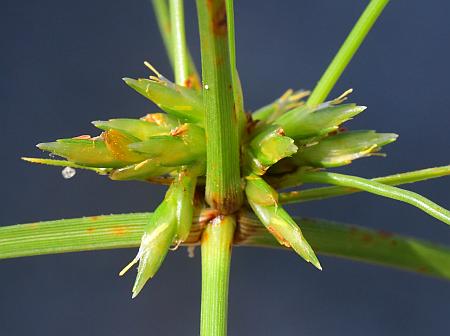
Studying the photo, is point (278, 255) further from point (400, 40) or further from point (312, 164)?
point (312, 164)

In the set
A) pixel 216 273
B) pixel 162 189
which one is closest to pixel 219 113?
pixel 216 273

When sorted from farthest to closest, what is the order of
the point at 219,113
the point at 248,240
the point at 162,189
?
the point at 162,189
the point at 248,240
the point at 219,113

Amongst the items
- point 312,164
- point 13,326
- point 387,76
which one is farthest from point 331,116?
point 13,326

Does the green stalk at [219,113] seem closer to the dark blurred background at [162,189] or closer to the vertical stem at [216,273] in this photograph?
the vertical stem at [216,273]

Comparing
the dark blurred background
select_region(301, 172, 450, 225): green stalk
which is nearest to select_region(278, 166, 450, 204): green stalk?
select_region(301, 172, 450, 225): green stalk

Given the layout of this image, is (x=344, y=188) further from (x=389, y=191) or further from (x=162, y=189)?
(x=162, y=189)

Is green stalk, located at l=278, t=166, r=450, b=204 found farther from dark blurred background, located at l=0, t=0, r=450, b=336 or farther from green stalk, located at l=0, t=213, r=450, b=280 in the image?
dark blurred background, located at l=0, t=0, r=450, b=336
